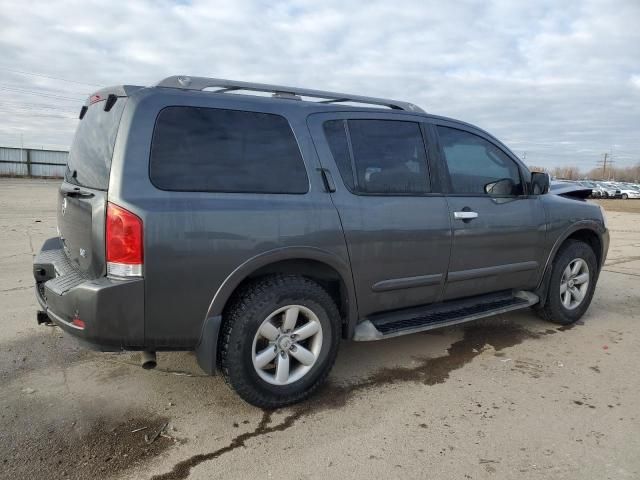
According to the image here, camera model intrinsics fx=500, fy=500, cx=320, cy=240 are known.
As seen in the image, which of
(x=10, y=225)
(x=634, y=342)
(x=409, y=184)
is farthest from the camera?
(x=10, y=225)

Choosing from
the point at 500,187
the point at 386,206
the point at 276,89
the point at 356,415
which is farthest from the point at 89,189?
the point at 500,187

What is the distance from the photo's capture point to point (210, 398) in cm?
320

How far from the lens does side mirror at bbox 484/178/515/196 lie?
408 cm

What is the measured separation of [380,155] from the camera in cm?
353

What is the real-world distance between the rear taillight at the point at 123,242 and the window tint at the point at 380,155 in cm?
137

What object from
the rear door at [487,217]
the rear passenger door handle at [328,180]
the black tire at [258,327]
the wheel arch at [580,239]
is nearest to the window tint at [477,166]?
the rear door at [487,217]

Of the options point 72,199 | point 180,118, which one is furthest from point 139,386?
point 180,118

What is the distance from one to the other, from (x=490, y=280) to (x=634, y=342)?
1.53 metres

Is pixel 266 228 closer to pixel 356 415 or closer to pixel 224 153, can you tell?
pixel 224 153

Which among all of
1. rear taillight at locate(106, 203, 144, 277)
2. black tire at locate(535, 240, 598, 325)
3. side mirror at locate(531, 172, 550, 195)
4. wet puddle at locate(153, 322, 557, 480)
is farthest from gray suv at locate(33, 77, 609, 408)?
black tire at locate(535, 240, 598, 325)

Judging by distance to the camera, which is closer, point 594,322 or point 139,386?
point 139,386

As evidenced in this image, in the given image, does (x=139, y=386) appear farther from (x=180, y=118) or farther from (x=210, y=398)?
(x=180, y=118)

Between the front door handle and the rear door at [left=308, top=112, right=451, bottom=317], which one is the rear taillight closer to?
the rear door at [left=308, top=112, right=451, bottom=317]

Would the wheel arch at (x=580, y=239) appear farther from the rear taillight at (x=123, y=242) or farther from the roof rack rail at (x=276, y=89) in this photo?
the rear taillight at (x=123, y=242)
